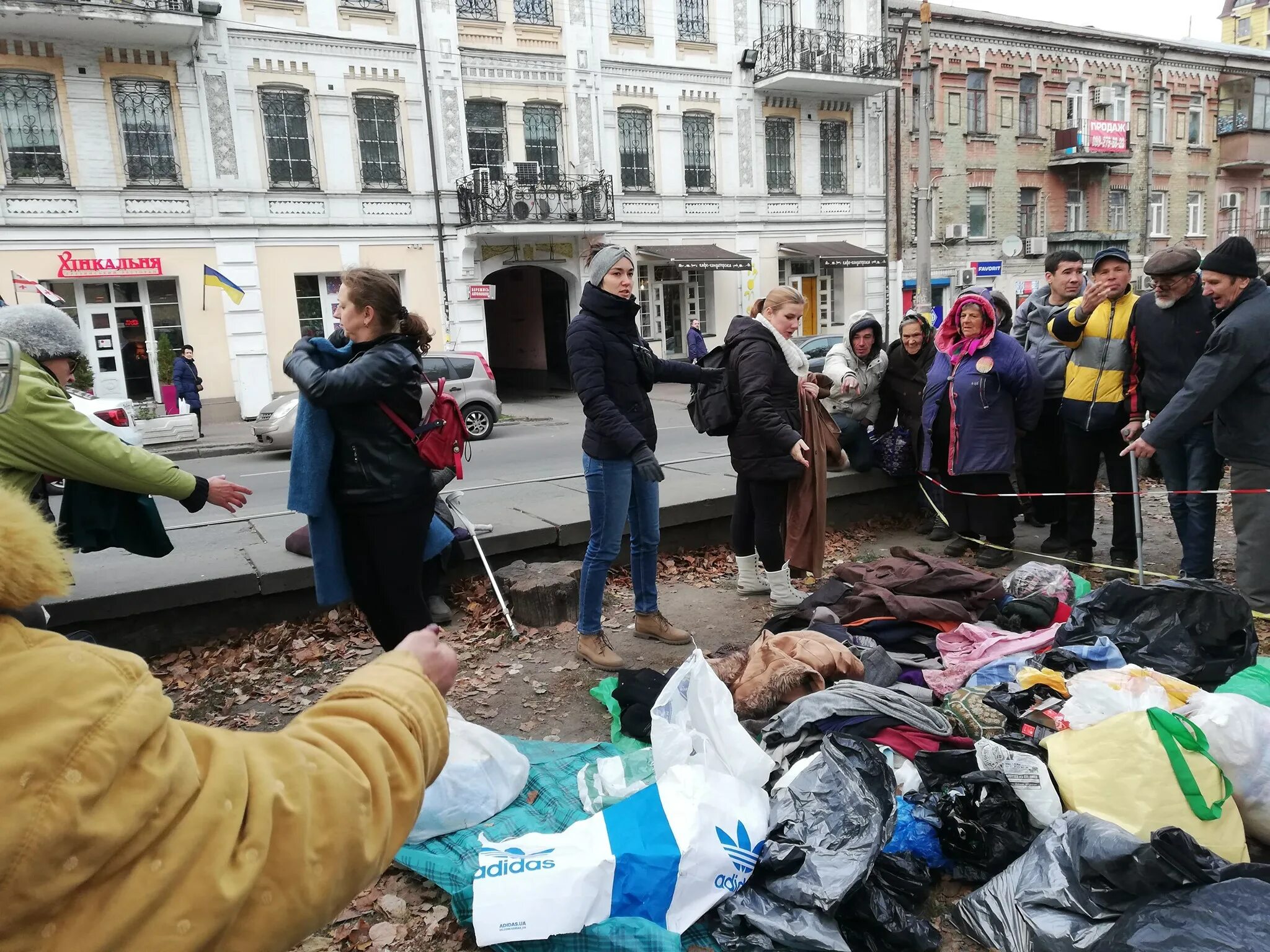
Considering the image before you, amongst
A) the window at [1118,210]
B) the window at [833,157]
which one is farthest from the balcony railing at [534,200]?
the window at [1118,210]

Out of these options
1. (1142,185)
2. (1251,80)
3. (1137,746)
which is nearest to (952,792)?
(1137,746)

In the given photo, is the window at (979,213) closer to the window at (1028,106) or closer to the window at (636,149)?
the window at (1028,106)

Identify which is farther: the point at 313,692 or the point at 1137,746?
the point at 313,692

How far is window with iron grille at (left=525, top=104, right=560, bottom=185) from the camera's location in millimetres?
22875

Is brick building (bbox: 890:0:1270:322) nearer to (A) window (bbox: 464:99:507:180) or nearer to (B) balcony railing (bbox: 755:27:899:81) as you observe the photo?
(B) balcony railing (bbox: 755:27:899:81)

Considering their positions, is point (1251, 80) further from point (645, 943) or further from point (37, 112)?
point (645, 943)

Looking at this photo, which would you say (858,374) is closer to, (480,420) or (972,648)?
(972,648)

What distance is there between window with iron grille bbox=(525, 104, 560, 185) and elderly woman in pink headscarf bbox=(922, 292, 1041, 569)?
1824 cm

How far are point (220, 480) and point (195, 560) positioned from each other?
1.89 metres

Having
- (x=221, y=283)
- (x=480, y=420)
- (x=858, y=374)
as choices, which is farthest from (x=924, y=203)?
(x=221, y=283)

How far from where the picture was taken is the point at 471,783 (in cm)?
317

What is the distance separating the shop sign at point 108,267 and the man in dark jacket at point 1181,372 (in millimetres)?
19255

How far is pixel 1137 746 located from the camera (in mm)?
2867

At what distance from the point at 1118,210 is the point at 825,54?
1667cm
